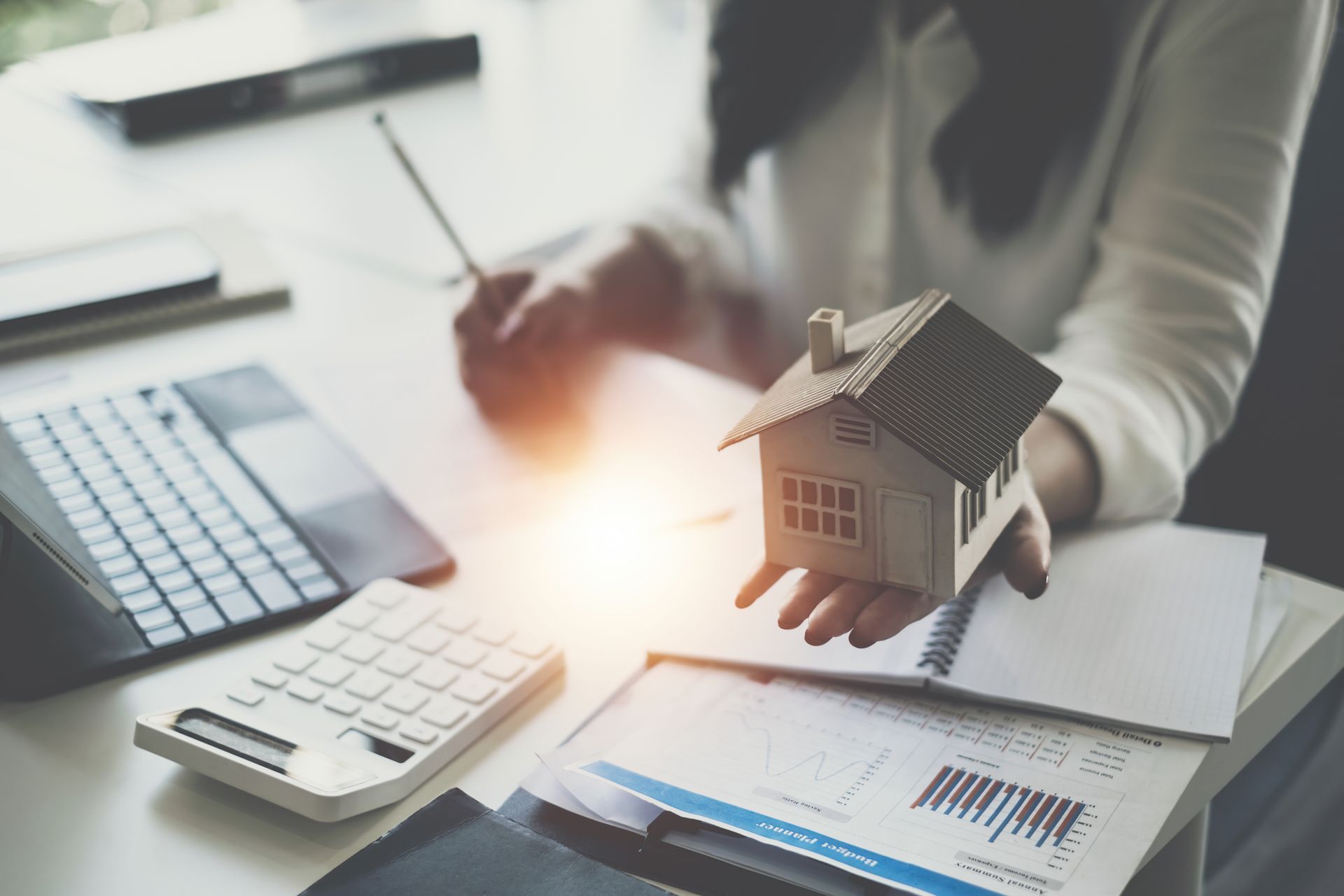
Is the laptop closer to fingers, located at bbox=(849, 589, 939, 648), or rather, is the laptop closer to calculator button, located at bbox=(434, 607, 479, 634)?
calculator button, located at bbox=(434, 607, 479, 634)

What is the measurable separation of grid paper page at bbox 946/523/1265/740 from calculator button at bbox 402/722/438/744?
0.26 m

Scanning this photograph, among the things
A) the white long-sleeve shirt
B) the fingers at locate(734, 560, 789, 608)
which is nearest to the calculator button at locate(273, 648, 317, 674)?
the fingers at locate(734, 560, 789, 608)

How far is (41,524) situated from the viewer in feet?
1.85

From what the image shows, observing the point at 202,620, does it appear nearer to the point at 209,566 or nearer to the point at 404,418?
the point at 209,566

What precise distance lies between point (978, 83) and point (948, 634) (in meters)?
0.54

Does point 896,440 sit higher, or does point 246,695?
point 896,440

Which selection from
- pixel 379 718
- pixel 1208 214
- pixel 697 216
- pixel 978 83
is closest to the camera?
pixel 379 718

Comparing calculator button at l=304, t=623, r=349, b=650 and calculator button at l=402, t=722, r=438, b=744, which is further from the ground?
calculator button at l=304, t=623, r=349, b=650

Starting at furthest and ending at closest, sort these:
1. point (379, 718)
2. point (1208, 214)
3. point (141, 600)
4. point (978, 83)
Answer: point (978, 83) → point (1208, 214) → point (141, 600) → point (379, 718)

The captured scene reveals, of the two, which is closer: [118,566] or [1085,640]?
[1085,640]

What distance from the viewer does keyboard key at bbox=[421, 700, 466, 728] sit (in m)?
0.54

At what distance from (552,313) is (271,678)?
1.63 ft

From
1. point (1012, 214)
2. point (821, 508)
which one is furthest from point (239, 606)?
point (1012, 214)

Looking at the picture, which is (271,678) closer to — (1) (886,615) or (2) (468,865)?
(2) (468,865)
